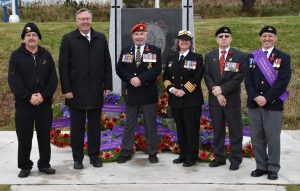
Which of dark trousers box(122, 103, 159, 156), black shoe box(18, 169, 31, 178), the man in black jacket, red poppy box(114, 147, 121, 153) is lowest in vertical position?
black shoe box(18, 169, 31, 178)

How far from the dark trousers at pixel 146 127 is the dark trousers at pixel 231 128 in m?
0.74

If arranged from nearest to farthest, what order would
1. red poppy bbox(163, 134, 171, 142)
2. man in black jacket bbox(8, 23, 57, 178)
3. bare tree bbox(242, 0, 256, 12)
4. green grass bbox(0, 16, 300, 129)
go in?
man in black jacket bbox(8, 23, 57, 178), red poppy bbox(163, 134, 171, 142), green grass bbox(0, 16, 300, 129), bare tree bbox(242, 0, 256, 12)

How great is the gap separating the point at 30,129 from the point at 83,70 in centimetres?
87

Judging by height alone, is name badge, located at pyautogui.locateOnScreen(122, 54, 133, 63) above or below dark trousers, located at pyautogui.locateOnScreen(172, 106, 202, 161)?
above

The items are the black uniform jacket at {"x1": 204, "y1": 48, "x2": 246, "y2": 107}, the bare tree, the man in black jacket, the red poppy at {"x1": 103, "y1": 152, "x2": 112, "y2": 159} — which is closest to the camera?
the man in black jacket

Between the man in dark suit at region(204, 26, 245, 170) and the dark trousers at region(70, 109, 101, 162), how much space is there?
53.1 inches

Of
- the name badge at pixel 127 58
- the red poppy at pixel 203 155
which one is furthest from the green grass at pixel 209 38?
the name badge at pixel 127 58

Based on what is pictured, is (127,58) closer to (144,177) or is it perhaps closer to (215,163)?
(144,177)

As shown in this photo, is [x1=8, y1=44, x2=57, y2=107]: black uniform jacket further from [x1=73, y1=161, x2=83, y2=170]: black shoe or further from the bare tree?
the bare tree

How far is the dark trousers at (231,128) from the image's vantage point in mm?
→ 6173

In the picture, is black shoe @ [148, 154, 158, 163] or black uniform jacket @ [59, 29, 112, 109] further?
black shoe @ [148, 154, 158, 163]

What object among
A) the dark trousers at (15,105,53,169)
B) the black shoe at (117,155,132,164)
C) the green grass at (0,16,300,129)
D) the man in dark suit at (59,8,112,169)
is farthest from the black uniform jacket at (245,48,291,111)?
the green grass at (0,16,300,129)

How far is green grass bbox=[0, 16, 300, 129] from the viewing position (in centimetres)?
1091

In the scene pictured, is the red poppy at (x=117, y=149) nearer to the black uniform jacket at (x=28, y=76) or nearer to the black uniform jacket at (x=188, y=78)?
the black uniform jacket at (x=188, y=78)
